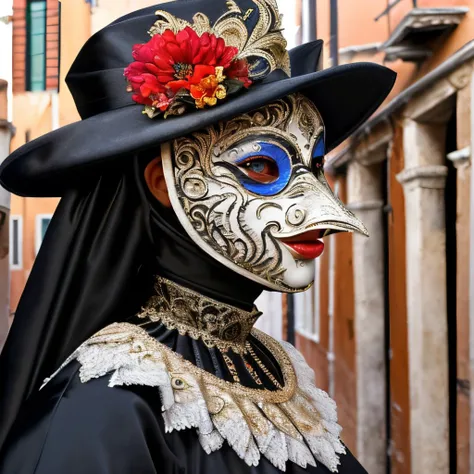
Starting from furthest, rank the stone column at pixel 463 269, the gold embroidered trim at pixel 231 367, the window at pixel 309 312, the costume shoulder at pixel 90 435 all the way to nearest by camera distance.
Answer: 1. the window at pixel 309 312
2. the stone column at pixel 463 269
3. the gold embroidered trim at pixel 231 367
4. the costume shoulder at pixel 90 435

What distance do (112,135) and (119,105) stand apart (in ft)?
0.31

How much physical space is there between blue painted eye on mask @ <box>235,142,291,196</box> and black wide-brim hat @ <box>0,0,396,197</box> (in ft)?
0.28

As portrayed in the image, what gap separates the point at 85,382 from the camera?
1.08m

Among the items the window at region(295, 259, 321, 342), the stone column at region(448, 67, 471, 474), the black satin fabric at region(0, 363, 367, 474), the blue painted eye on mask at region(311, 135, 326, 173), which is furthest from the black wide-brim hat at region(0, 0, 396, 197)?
the window at region(295, 259, 321, 342)

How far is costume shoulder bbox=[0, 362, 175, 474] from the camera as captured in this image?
1.00 meters

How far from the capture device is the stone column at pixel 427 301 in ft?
6.54

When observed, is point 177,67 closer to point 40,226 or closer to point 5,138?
point 5,138

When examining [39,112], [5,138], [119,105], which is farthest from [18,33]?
[119,105]

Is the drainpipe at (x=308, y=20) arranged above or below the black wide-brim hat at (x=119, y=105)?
above

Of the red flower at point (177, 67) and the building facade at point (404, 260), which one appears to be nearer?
the red flower at point (177, 67)

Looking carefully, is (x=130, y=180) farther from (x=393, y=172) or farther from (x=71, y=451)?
(x=393, y=172)

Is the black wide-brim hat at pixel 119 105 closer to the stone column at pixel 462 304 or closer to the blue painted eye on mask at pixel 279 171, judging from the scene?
the blue painted eye on mask at pixel 279 171

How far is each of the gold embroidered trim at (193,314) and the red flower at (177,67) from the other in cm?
34

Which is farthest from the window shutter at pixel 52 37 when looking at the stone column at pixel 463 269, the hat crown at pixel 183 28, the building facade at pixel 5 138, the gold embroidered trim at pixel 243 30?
the stone column at pixel 463 269
